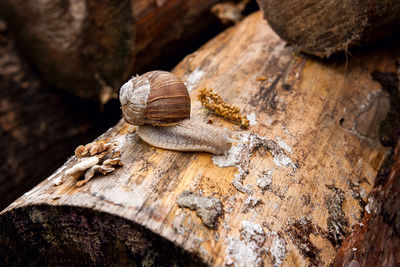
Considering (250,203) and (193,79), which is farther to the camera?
(193,79)

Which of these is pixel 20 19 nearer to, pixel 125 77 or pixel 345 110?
pixel 125 77

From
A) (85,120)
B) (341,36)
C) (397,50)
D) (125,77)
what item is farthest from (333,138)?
(85,120)

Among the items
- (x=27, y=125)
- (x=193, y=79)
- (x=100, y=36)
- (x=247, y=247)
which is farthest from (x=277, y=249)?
(x=27, y=125)

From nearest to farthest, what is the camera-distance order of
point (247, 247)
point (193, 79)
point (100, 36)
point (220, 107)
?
point (247, 247)
point (220, 107)
point (193, 79)
point (100, 36)

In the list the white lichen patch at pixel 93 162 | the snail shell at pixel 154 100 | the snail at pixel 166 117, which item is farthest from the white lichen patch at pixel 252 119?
the white lichen patch at pixel 93 162

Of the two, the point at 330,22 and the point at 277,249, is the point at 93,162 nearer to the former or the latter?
the point at 277,249
